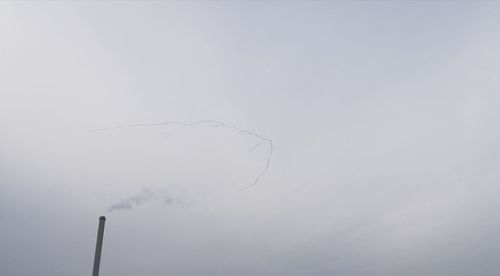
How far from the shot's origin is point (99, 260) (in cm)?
5631

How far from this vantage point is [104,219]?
5947cm

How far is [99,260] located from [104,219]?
16.8 ft

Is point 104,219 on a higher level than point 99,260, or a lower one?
higher
